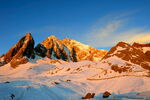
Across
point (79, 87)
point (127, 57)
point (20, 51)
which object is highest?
point (20, 51)

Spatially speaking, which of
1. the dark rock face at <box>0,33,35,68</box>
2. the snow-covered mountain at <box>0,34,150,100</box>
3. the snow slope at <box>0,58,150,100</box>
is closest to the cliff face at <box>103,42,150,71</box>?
the snow-covered mountain at <box>0,34,150,100</box>

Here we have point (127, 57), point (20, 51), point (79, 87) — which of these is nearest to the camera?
point (79, 87)

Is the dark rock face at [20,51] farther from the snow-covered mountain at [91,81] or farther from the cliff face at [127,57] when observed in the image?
the cliff face at [127,57]

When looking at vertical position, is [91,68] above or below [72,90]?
above

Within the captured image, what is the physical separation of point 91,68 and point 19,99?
222 ft

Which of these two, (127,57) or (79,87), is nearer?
(79,87)

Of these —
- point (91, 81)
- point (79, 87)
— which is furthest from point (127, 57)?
point (79, 87)

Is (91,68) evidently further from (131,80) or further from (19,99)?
(19,99)

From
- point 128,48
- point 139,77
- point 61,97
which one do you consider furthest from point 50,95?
point 128,48

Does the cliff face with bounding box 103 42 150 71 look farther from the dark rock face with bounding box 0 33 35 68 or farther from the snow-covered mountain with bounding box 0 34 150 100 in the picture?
the dark rock face with bounding box 0 33 35 68

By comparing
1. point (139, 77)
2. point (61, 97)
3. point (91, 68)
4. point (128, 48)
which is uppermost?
point (128, 48)

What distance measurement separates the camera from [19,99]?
51.7 metres

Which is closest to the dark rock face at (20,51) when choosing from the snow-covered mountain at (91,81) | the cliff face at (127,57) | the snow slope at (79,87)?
the snow-covered mountain at (91,81)

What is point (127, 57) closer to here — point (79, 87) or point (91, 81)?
point (91, 81)
